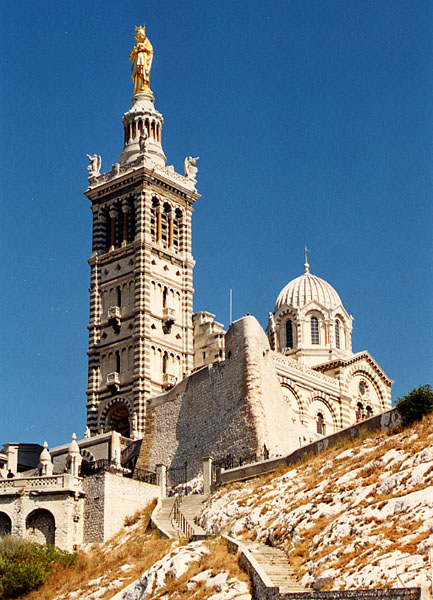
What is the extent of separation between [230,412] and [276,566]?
19.1 m

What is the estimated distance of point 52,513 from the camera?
46.3 m

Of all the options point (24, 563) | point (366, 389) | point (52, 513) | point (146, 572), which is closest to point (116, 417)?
point (366, 389)

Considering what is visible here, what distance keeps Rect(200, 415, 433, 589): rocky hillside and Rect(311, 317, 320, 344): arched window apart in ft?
115

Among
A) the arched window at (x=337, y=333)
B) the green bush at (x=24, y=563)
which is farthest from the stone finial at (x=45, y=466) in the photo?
the arched window at (x=337, y=333)

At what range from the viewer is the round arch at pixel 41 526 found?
4612 centimetres

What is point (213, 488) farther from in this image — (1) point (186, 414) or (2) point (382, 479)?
(2) point (382, 479)

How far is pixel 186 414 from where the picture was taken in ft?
178

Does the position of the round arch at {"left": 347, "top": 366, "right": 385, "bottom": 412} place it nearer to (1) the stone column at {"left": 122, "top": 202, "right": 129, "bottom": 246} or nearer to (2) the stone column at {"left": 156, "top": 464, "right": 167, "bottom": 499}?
(1) the stone column at {"left": 122, "top": 202, "right": 129, "bottom": 246}

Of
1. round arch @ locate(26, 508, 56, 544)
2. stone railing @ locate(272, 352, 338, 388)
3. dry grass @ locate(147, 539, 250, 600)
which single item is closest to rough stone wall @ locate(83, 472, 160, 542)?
round arch @ locate(26, 508, 56, 544)

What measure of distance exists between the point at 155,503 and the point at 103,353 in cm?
2255

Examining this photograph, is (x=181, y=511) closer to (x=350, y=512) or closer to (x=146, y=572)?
(x=146, y=572)

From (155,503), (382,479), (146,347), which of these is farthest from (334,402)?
(382,479)

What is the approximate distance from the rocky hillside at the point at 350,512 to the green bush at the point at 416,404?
0.46 m

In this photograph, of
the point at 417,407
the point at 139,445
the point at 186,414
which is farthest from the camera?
the point at 139,445
